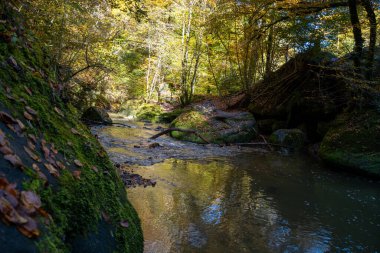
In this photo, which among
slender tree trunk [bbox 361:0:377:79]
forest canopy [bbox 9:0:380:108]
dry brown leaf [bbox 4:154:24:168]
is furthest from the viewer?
forest canopy [bbox 9:0:380:108]

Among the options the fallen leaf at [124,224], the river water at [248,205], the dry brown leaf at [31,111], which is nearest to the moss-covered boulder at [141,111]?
the river water at [248,205]

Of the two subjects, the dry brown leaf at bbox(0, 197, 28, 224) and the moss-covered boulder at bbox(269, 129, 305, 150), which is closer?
the dry brown leaf at bbox(0, 197, 28, 224)

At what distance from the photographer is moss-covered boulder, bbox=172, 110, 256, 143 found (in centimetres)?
1097

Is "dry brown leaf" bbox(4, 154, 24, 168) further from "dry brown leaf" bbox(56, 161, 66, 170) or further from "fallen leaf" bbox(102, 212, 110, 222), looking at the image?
"fallen leaf" bbox(102, 212, 110, 222)

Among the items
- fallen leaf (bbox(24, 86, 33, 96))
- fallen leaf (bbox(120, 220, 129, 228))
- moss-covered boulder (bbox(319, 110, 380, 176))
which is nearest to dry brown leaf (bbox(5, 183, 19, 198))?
fallen leaf (bbox(120, 220, 129, 228))

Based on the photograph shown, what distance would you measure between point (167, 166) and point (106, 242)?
4746 millimetres

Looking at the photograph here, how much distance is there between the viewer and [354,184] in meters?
6.68

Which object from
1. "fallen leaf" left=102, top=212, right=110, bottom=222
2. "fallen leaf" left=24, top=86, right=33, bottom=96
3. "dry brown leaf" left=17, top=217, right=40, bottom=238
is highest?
"fallen leaf" left=24, top=86, right=33, bottom=96

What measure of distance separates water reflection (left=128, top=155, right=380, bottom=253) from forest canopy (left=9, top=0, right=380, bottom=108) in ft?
6.51

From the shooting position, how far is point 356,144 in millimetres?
7719

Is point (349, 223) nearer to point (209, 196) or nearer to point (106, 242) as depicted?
point (209, 196)

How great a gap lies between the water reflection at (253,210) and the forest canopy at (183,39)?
6.51 ft

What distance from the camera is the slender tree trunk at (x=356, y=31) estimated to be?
8.61m

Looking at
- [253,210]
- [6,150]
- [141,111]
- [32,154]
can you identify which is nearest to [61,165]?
[32,154]
